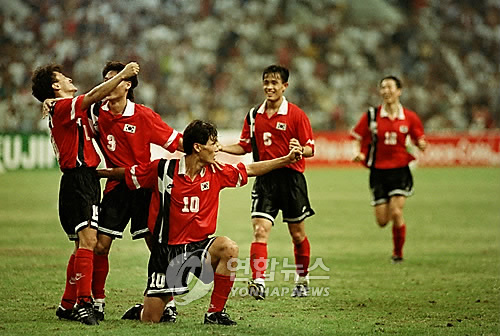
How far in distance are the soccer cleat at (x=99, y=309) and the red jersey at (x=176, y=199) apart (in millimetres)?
780

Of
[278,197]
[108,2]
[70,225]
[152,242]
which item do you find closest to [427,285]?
[278,197]

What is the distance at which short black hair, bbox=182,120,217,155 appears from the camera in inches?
250

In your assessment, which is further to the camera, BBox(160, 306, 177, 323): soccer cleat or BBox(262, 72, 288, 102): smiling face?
BBox(262, 72, 288, 102): smiling face

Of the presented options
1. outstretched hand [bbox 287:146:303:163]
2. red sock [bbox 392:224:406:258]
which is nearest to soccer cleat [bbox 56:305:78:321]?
outstretched hand [bbox 287:146:303:163]

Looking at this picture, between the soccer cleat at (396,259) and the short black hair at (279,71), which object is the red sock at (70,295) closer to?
the short black hair at (279,71)

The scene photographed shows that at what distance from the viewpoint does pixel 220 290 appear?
20.8ft

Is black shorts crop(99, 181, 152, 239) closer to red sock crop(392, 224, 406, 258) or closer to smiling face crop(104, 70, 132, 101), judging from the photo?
smiling face crop(104, 70, 132, 101)

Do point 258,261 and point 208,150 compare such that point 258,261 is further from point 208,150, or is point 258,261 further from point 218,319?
point 208,150

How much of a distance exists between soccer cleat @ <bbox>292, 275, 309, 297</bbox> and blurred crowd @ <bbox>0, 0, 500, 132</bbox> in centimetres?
1775

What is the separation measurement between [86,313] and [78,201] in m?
0.88

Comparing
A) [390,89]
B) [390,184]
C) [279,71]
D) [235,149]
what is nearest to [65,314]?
[235,149]

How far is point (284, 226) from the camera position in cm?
1479

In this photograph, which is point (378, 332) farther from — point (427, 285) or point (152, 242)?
point (427, 285)

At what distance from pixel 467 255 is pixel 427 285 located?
265cm
